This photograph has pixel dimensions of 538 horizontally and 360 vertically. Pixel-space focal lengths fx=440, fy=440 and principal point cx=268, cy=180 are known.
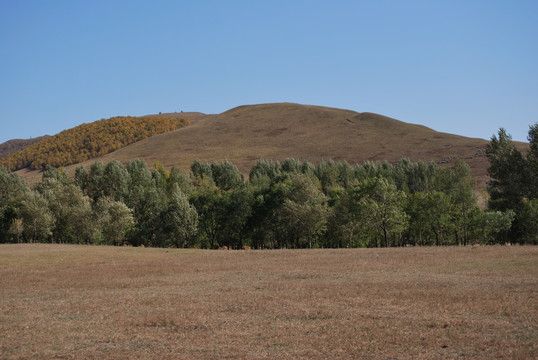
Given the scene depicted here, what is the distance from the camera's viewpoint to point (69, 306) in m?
25.0

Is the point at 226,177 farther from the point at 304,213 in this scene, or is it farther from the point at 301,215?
the point at 304,213

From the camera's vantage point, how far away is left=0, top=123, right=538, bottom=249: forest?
7406 centimetres

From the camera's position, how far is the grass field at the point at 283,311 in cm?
1560

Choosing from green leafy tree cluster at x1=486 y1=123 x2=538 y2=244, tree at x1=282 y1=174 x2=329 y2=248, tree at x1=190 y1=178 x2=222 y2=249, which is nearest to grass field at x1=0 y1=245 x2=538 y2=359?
tree at x1=282 y1=174 x2=329 y2=248

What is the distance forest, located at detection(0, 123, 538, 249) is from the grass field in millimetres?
34444

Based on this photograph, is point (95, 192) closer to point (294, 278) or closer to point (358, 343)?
point (294, 278)

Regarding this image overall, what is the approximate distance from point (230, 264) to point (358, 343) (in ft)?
99.0

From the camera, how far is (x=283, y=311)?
21734 mm

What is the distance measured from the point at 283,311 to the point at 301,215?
5524 cm

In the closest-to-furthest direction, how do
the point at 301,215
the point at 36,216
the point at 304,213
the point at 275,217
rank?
the point at 304,213, the point at 301,215, the point at 36,216, the point at 275,217

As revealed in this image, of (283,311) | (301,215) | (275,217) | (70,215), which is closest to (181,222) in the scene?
(275,217)

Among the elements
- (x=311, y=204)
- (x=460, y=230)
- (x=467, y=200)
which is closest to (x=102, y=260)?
(x=311, y=204)

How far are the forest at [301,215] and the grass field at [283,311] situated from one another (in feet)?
113

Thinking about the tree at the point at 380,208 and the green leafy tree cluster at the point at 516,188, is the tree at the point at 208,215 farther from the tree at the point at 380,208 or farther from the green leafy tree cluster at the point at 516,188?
the green leafy tree cluster at the point at 516,188
